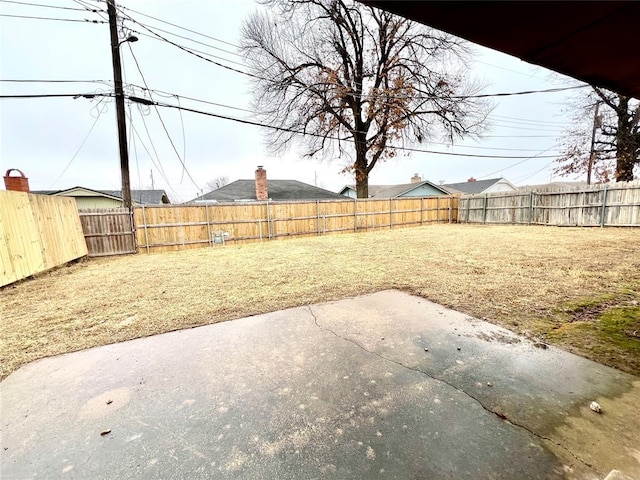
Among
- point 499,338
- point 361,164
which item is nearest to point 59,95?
point 499,338

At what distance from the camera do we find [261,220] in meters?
10.6

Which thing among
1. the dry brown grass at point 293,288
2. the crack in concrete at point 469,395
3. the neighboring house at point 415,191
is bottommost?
the dry brown grass at point 293,288

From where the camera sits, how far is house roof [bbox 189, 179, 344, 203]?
1561cm

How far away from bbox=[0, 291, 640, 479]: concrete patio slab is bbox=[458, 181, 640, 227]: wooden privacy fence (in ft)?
38.4

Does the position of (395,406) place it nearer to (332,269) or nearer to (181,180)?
(332,269)

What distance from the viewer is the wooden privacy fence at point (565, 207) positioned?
30.8 ft

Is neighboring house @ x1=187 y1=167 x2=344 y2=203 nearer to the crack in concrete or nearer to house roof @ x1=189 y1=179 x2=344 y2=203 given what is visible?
house roof @ x1=189 y1=179 x2=344 y2=203

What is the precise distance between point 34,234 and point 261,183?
1011 centimetres

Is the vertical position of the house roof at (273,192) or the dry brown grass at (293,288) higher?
the house roof at (273,192)

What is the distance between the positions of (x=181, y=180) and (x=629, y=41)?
12.8 metres

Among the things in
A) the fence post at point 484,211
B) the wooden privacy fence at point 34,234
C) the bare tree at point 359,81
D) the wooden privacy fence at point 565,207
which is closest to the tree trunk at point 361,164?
the bare tree at point 359,81

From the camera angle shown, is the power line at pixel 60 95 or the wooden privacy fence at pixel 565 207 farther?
the wooden privacy fence at pixel 565 207

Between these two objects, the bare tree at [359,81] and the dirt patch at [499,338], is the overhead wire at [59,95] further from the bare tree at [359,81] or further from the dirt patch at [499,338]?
the dirt patch at [499,338]

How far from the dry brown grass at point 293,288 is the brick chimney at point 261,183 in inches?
333
